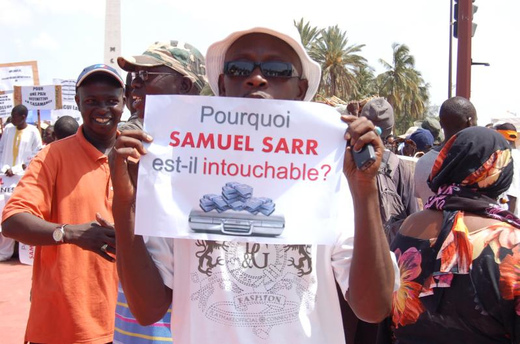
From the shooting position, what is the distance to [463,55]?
31.3 feet

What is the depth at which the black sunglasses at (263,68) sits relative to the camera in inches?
74.1

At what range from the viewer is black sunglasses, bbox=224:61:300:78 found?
6.18ft

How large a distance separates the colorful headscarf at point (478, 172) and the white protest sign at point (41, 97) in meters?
9.97

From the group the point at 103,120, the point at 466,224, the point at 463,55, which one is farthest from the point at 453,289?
the point at 463,55

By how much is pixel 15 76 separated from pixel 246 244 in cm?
1203

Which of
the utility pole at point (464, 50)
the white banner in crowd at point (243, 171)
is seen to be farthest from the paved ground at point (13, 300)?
the utility pole at point (464, 50)

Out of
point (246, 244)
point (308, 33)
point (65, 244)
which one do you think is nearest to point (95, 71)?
point (65, 244)

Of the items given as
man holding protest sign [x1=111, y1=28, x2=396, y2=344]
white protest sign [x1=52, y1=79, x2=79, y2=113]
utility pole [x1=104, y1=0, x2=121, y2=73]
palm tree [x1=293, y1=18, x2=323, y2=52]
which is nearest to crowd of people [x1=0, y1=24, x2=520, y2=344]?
man holding protest sign [x1=111, y1=28, x2=396, y2=344]

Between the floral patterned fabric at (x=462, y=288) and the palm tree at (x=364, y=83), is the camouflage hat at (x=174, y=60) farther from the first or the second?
the palm tree at (x=364, y=83)

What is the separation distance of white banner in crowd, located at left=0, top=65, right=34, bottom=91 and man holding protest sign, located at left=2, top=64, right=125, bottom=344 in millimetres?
10370

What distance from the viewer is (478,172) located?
2.70 metres

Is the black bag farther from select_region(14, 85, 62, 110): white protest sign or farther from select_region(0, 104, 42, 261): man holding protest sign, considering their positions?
select_region(14, 85, 62, 110): white protest sign

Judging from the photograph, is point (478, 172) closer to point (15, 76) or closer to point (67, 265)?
point (67, 265)

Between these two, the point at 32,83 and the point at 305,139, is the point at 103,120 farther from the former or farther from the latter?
the point at 32,83
